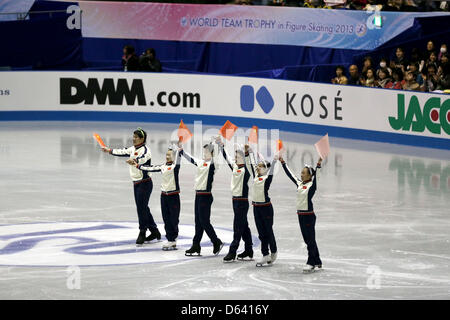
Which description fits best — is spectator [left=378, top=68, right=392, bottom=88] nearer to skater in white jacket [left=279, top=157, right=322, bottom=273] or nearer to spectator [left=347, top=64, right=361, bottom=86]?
spectator [left=347, top=64, right=361, bottom=86]

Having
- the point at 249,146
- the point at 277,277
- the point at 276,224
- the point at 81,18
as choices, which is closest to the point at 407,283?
the point at 277,277

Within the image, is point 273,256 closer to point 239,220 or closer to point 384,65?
point 239,220

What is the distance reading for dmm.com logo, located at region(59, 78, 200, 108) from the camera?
2680cm

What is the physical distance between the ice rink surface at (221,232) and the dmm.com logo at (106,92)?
5.44 m

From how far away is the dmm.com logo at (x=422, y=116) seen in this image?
68.2ft

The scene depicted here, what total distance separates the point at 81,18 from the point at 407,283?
19.9 m

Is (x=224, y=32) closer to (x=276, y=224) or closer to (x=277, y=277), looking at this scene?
(x=276, y=224)

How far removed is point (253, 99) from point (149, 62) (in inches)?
140

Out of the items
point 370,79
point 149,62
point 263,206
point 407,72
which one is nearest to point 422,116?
point 407,72

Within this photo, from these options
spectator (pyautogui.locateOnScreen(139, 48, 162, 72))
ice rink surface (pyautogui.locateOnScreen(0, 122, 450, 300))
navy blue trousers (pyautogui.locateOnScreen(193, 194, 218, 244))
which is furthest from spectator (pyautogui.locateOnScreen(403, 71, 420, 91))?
navy blue trousers (pyautogui.locateOnScreen(193, 194, 218, 244))

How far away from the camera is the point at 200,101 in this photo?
1038 inches

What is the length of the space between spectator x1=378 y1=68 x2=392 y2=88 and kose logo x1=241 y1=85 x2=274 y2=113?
128 inches

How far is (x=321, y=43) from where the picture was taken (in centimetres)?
2612

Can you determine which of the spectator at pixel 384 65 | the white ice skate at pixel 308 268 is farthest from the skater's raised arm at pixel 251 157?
the spectator at pixel 384 65
